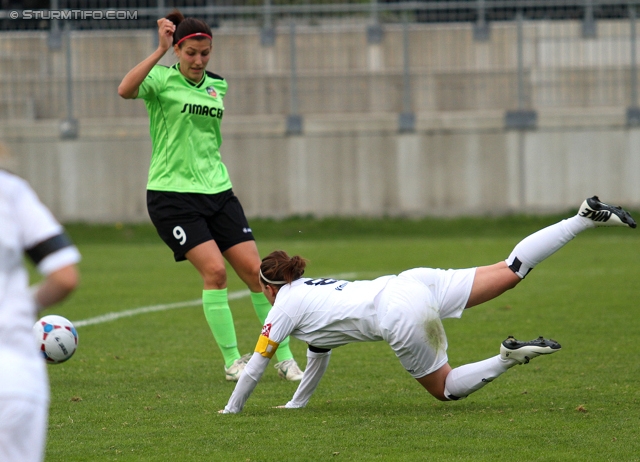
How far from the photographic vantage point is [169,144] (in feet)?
21.2

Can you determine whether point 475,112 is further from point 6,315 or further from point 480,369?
point 6,315

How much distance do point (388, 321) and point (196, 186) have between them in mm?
2069

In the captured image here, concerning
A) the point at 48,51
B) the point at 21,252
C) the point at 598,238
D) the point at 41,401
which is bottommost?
the point at 598,238

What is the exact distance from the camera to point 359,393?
5.74 m

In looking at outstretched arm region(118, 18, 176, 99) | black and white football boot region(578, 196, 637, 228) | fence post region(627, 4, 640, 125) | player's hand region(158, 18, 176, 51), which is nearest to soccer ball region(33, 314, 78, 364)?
outstretched arm region(118, 18, 176, 99)

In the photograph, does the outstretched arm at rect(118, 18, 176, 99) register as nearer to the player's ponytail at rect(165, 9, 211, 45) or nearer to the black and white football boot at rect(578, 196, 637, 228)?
the player's ponytail at rect(165, 9, 211, 45)

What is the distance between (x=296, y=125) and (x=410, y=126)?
2.20 meters

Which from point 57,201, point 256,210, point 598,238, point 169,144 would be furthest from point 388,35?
point 169,144

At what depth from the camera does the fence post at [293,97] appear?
18547mm

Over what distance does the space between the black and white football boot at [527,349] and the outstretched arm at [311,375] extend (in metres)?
0.99

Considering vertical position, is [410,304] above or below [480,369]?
above

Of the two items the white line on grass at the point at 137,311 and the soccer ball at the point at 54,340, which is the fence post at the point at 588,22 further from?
the soccer ball at the point at 54,340

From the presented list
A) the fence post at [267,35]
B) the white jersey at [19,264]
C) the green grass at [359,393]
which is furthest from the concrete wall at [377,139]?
the white jersey at [19,264]

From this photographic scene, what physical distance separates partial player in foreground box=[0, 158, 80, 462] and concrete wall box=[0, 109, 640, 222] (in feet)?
52.7
